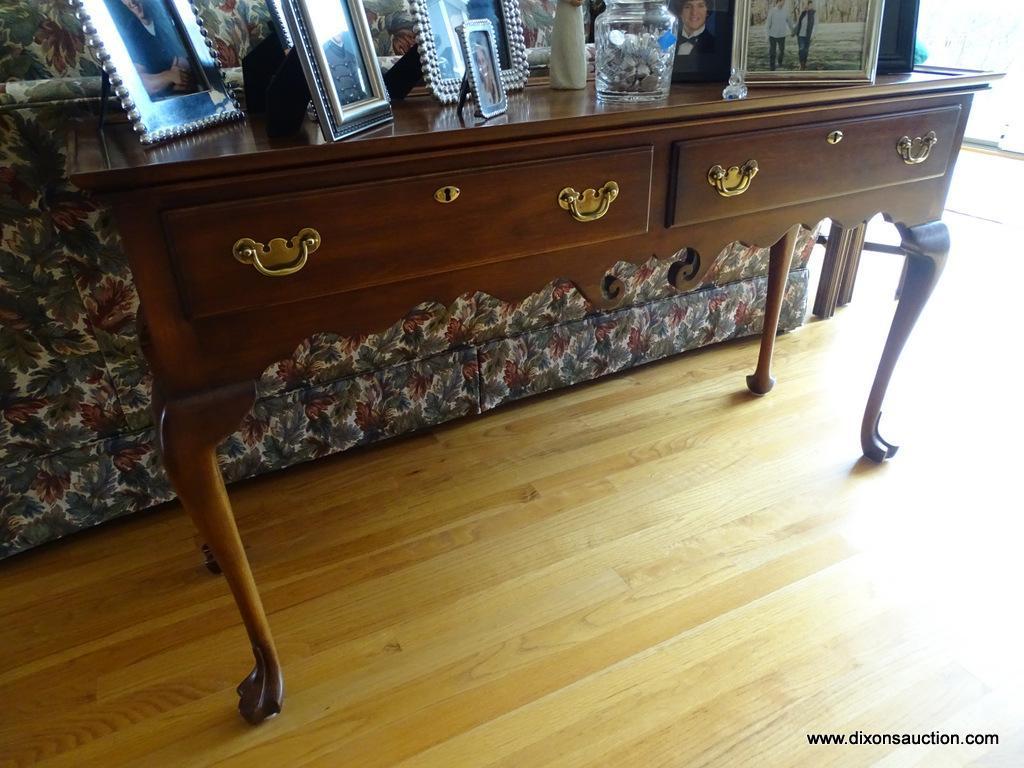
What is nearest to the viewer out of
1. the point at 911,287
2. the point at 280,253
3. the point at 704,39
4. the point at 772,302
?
the point at 280,253

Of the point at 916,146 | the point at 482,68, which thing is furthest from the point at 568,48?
the point at 916,146

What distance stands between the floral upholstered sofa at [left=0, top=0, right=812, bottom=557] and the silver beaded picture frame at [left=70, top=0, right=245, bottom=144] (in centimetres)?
23

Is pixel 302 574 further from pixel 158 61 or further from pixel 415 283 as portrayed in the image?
pixel 158 61

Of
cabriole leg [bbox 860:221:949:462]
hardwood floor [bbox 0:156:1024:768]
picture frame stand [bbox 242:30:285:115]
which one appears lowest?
hardwood floor [bbox 0:156:1024:768]

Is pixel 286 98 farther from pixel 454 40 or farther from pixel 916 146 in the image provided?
pixel 916 146

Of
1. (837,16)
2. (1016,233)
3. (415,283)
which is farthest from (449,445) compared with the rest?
(1016,233)

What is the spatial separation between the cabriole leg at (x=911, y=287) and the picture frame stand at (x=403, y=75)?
91 cm

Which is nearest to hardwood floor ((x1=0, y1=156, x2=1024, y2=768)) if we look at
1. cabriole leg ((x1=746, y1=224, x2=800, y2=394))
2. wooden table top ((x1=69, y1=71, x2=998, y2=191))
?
cabriole leg ((x1=746, y1=224, x2=800, y2=394))

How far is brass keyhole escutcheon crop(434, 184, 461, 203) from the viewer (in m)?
0.84

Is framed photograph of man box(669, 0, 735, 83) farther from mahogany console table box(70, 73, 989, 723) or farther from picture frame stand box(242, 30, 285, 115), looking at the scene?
picture frame stand box(242, 30, 285, 115)

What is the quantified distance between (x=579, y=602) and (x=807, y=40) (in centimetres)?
100

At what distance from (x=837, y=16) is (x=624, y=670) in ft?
3.52

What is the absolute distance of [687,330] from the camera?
75.7 inches

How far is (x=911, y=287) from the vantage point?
1355mm
